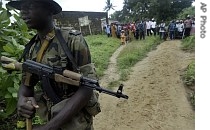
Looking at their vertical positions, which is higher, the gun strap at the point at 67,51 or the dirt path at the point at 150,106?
the gun strap at the point at 67,51

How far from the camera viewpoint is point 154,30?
65.6 feet

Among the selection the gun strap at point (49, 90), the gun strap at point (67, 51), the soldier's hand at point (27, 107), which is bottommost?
the soldier's hand at point (27, 107)

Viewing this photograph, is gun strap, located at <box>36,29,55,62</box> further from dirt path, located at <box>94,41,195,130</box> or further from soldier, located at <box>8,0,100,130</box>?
dirt path, located at <box>94,41,195,130</box>

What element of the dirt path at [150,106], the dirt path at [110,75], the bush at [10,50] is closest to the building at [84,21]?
the dirt path at [110,75]

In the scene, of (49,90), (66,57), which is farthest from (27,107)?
(66,57)

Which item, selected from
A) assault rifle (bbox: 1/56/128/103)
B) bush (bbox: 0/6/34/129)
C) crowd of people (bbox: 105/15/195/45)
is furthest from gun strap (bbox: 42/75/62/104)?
crowd of people (bbox: 105/15/195/45)

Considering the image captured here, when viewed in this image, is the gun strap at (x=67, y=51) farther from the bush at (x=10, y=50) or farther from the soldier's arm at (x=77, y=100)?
the bush at (x=10, y=50)

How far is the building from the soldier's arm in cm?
2037

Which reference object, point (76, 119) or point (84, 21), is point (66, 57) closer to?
point (76, 119)

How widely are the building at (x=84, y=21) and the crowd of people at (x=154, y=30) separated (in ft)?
9.13

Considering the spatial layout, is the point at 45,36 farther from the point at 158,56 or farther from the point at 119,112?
the point at 158,56

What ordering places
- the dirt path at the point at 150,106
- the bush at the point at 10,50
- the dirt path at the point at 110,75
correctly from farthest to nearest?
the dirt path at the point at 110,75 < the dirt path at the point at 150,106 < the bush at the point at 10,50

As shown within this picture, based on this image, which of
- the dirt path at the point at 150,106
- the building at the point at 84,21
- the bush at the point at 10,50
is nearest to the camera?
the bush at the point at 10,50

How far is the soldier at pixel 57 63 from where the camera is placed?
1.93 m
